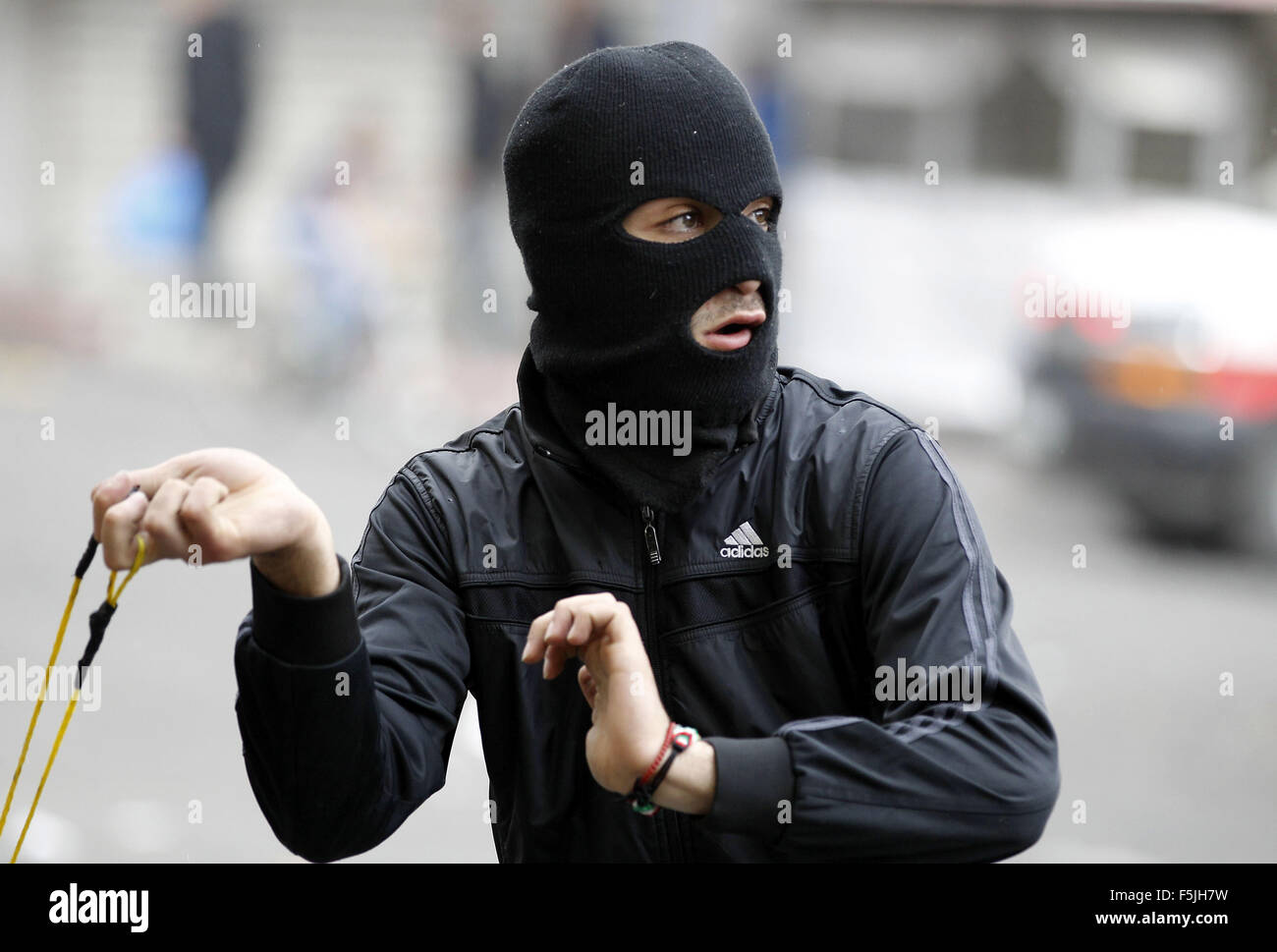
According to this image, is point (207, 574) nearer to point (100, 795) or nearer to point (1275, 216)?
point (100, 795)

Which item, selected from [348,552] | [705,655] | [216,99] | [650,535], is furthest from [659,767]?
[216,99]

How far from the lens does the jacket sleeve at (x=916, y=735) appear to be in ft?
6.82

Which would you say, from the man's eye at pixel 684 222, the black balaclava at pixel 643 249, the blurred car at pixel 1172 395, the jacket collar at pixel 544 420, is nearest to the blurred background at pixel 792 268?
the blurred car at pixel 1172 395

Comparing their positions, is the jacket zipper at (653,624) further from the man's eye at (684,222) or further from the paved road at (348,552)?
the paved road at (348,552)

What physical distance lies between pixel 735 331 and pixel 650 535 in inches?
12.8

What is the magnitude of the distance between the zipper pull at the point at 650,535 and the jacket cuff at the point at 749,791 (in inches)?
14.6

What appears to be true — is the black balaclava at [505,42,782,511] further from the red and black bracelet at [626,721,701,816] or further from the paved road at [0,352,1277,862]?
the paved road at [0,352,1277,862]

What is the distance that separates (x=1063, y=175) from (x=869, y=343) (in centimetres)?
212

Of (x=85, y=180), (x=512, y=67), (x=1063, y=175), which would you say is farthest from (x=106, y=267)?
(x=1063, y=175)

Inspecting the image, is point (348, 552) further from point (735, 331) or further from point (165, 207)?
point (735, 331)

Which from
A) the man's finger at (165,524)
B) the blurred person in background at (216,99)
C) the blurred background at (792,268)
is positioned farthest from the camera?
the blurred person in background at (216,99)

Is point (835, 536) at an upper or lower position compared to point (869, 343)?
upper

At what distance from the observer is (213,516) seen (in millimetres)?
1913
